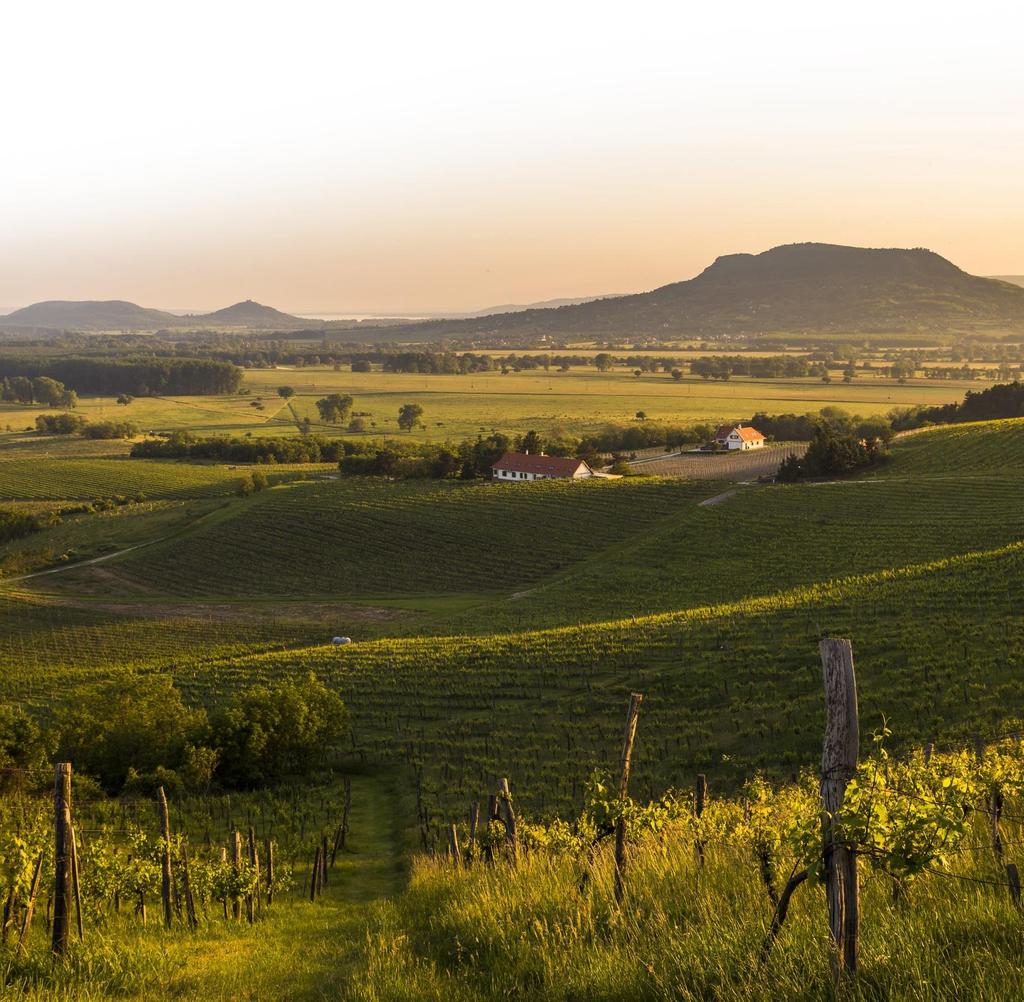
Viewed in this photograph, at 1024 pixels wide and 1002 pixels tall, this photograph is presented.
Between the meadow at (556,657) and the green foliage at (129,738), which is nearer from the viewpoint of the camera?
the meadow at (556,657)

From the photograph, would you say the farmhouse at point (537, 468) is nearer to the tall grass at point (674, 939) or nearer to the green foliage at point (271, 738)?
the green foliage at point (271, 738)

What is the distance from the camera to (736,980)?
737cm

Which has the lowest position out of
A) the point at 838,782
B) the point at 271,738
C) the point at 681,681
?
the point at 271,738

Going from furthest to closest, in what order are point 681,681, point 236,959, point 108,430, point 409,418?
point 409,418 < point 108,430 < point 681,681 < point 236,959

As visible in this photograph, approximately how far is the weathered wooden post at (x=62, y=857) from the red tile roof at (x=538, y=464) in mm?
95093

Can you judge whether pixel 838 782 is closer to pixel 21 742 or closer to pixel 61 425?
pixel 21 742

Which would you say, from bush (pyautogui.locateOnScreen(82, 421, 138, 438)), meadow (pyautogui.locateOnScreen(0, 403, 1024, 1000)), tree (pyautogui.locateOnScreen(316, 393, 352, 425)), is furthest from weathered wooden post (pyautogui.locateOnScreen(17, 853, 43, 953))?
tree (pyautogui.locateOnScreen(316, 393, 352, 425))

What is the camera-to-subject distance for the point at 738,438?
429ft

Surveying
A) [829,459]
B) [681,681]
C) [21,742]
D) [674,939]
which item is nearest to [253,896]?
[674,939]

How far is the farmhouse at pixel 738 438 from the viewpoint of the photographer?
131 m

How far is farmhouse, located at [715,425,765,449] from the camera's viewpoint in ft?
429

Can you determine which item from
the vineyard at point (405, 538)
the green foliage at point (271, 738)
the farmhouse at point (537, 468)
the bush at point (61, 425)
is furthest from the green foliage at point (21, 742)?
the bush at point (61, 425)

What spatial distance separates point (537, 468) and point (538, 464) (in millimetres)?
850

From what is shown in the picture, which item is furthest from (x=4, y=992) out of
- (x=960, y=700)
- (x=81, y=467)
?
(x=81, y=467)
